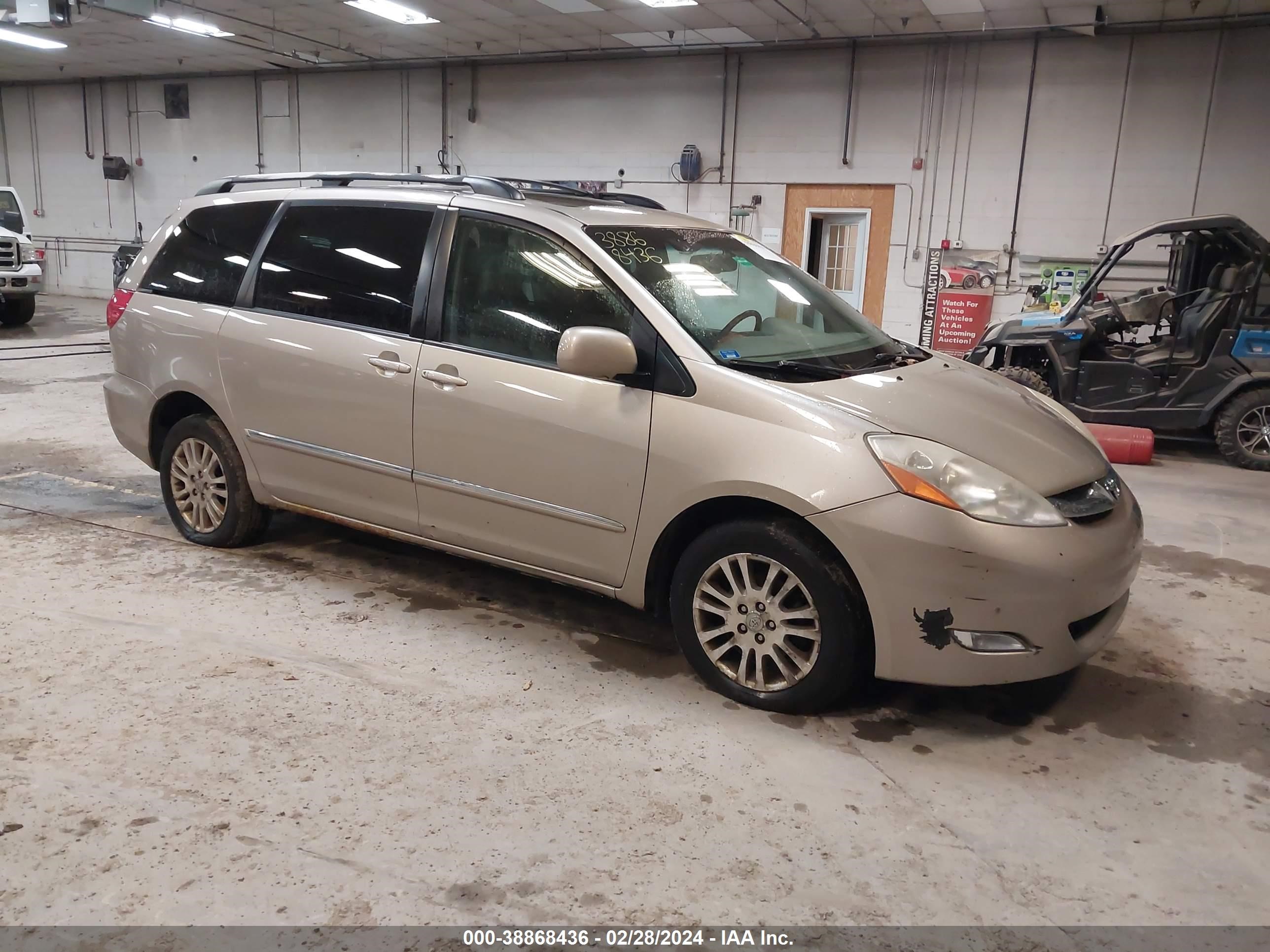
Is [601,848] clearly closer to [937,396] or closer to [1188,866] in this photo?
[1188,866]

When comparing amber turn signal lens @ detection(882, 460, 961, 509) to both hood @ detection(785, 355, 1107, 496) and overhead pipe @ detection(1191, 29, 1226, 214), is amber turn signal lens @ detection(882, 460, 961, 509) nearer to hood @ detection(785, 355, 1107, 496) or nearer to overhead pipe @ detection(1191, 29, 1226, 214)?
hood @ detection(785, 355, 1107, 496)

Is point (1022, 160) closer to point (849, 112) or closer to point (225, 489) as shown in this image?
point (849, 112)

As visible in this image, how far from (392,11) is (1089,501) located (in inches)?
428

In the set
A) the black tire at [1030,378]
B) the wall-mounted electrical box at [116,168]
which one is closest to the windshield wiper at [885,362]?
the black tire at [1030,378]

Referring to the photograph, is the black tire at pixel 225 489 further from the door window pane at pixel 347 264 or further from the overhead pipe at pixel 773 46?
the overhead pipe at pixel 773 46

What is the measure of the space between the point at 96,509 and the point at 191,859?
3.37 metres

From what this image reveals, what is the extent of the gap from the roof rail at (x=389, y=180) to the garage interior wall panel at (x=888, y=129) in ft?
18.1

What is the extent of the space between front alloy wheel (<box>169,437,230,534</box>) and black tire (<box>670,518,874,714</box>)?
2307 mm

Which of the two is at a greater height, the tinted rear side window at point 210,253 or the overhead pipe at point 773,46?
the overhead pipe at point 773,46

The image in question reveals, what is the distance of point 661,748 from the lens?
8.97ft

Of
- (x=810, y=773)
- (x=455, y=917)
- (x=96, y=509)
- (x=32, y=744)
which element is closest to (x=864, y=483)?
(x=810, y=773)

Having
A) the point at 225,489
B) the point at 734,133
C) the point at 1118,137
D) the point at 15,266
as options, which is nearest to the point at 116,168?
the point at 15,266

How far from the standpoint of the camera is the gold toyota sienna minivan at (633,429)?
270cm

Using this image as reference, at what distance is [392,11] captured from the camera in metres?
11.1
